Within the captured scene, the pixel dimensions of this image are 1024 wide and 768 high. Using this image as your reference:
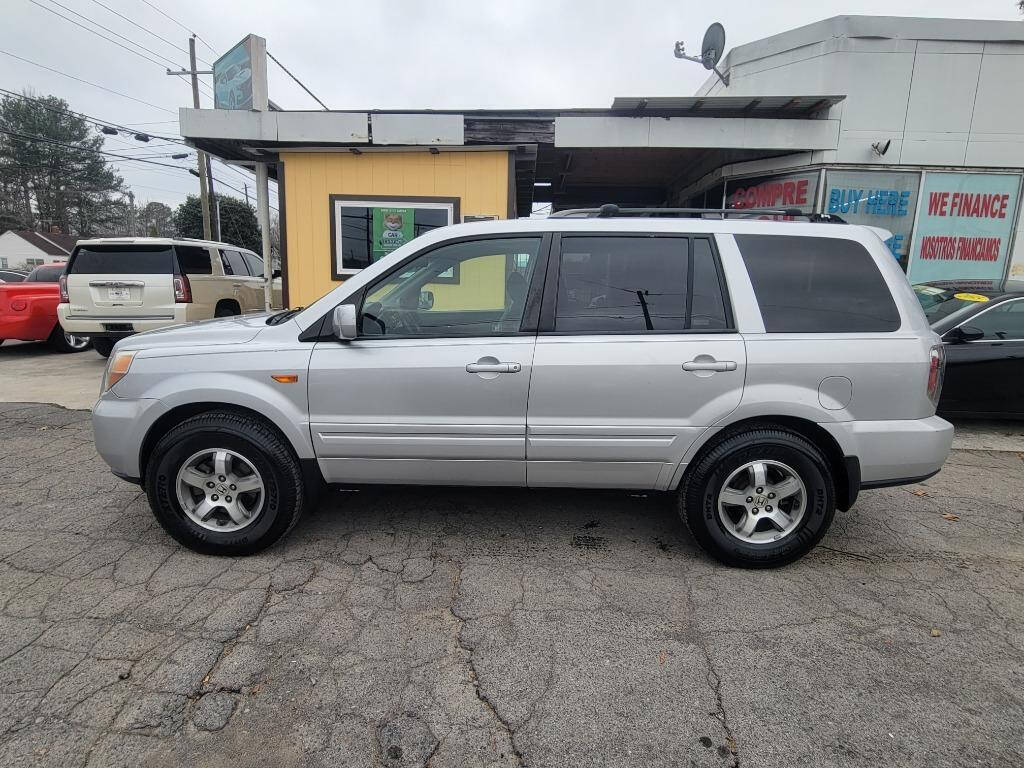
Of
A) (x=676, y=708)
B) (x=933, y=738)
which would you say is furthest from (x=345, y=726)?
(x=933, y=738)

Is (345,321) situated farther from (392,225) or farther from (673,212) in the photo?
(392,225)

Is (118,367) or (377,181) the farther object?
(377,181)

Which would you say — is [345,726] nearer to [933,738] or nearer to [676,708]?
[676,708]

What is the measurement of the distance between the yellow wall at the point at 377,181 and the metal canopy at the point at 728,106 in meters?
1.74

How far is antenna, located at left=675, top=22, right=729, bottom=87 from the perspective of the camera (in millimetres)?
8898

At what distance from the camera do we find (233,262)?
363 inches

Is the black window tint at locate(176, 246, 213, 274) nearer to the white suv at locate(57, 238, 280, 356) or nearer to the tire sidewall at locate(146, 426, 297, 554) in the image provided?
the white suv at locate(57, 238, 280, 356)

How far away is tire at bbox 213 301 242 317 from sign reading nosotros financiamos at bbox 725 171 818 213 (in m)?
8.09

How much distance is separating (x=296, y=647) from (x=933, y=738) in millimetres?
2414

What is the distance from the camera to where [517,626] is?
252cm

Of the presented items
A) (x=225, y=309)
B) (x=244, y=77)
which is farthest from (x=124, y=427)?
(x=225, y=309)

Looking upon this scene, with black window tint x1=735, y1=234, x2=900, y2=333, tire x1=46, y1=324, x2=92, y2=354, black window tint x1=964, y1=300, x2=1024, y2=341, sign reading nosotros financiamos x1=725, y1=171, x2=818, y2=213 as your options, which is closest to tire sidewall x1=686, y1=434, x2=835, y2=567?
black window tint x1=735, y1=234, x2=900, y2=333

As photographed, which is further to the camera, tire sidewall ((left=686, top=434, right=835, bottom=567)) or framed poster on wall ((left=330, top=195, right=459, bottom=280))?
framed poster on wall ((left=330, top=195, right=459, bottom=280))

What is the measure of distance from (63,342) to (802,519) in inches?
472
